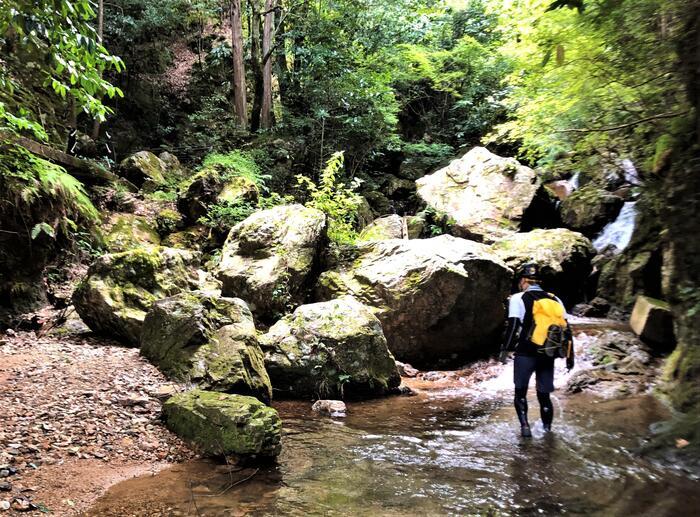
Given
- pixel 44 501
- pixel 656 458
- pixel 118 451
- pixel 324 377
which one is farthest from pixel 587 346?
pixel 44 501

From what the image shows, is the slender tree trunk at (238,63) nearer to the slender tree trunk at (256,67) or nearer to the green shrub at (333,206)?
the slender tree trunk at (256,67)

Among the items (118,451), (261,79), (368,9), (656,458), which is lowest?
(656,458)

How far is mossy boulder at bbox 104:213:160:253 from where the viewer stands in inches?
414

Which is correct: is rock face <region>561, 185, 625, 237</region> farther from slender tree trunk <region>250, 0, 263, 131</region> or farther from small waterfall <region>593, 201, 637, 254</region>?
slender tree trunk <region>250, 0, 263, 131</region>

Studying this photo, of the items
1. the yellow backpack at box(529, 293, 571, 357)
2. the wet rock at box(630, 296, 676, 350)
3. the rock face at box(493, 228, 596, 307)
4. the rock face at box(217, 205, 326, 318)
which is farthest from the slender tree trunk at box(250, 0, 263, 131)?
the yellow backpack at box(529, 293, 571, 357)

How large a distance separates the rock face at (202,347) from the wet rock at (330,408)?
726 millimetres

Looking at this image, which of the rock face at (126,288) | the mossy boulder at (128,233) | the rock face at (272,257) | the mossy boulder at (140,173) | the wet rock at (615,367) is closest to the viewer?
the rock face at (126,288)

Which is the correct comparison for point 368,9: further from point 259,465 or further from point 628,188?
point 259,465

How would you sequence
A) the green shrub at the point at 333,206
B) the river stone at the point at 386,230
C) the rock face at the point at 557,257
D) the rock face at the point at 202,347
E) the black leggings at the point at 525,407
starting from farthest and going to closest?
the river stone at the point at 386,230 → the green shrub at the point at 333,206 → the rock face at the point at 557,257 → the rock face at the point at 202,347 → the black leggings at the point at 525,407

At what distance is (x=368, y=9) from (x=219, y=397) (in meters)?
17.2

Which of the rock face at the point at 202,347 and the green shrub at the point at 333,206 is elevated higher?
the green shrub at the point at 333,206

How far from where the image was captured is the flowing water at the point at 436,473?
3471 millimetres

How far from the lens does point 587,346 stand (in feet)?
28.0

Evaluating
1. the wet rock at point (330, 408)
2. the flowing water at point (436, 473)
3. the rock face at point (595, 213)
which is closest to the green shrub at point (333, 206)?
the wet rock at point (330, 408)
